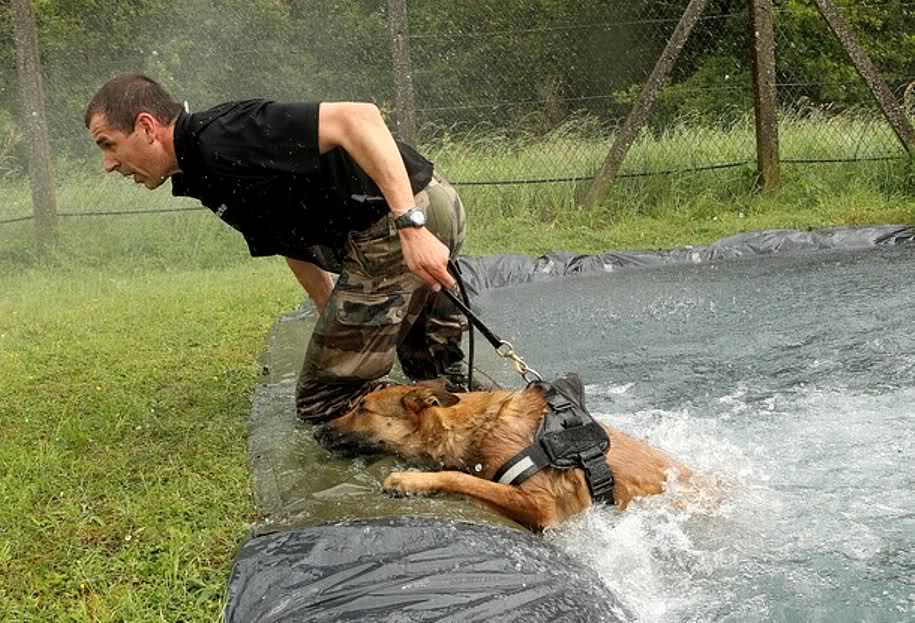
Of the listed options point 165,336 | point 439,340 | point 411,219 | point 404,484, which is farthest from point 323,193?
point 165,336

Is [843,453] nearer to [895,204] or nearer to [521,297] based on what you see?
[521,297]

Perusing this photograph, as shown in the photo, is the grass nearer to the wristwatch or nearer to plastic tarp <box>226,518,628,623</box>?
plastic tarp <box>226,518,628,623</box>

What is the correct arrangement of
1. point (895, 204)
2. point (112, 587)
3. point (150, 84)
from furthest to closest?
point (895, 204)
point (150, 84)
point (112, 587)

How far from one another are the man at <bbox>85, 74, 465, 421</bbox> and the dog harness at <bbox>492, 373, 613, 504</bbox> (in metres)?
0.64

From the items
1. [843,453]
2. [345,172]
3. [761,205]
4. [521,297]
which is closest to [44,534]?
[345,172]

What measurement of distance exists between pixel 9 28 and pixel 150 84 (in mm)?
7367

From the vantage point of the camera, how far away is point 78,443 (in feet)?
13.4

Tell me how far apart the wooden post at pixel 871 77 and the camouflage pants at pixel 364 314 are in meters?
6.49

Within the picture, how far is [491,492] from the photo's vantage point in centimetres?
321

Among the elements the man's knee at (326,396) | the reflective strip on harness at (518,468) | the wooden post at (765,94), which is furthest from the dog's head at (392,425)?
the wooden post at (765,94)

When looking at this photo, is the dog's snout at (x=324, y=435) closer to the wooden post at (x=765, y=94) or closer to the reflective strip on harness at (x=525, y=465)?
the reflective strip on harness at (x=525, y=465)

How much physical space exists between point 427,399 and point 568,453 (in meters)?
0.62

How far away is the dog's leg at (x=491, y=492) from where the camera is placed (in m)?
3.20

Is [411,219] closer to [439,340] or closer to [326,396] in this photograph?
[326,396]
